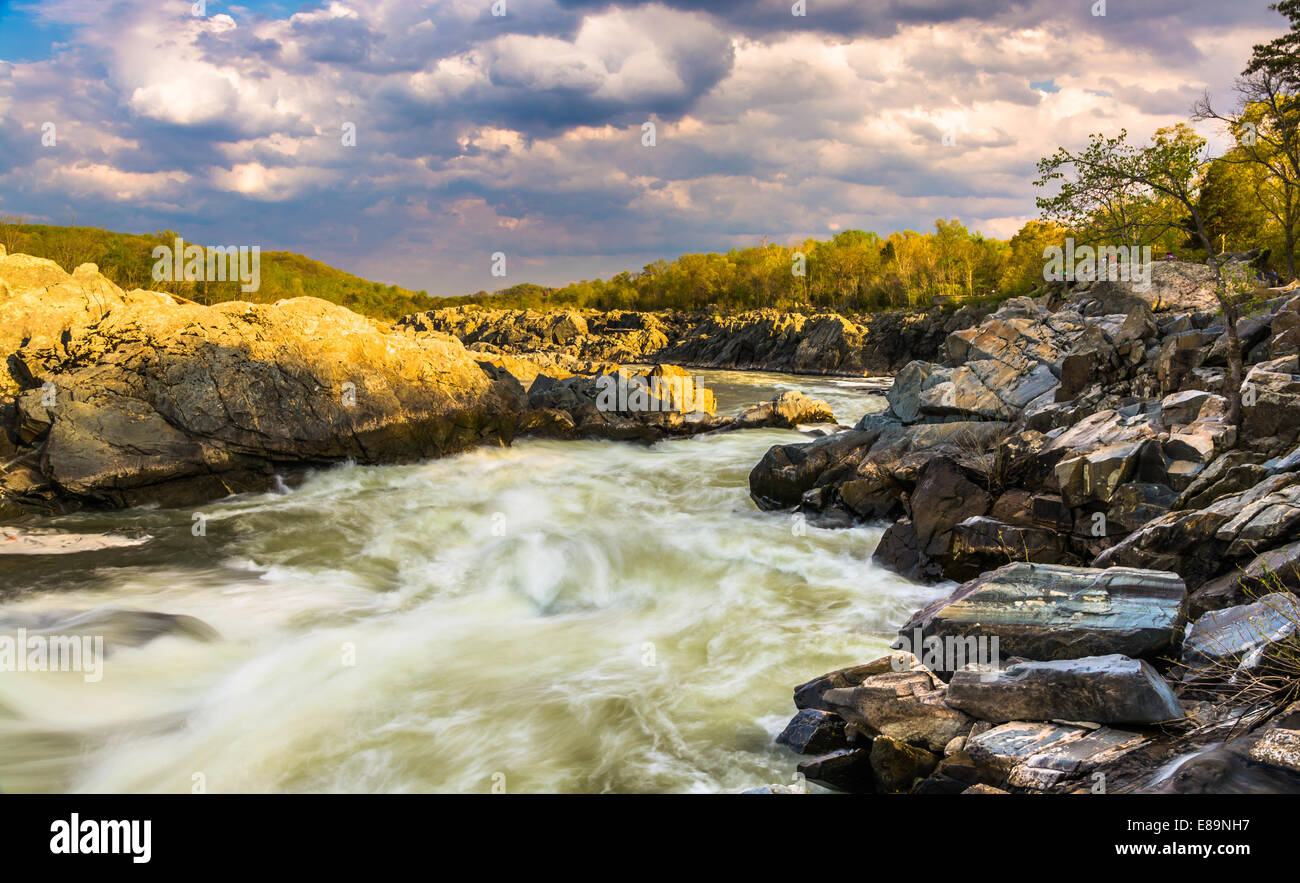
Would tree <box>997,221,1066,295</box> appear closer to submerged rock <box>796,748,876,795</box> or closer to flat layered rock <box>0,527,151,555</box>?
submerged rock <box>796,748,876,795</box>

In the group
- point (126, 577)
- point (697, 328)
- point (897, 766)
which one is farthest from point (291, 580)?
point (697, 328)

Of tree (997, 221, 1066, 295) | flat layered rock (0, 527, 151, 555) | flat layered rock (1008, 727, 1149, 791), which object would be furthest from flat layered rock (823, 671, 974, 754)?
tree (997, 221, 1066, 295)

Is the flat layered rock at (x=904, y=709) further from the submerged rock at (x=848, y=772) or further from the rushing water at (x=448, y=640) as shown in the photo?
the rushing water at (x=448, y=640)

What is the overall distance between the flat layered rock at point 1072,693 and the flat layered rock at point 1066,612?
992 millimetres

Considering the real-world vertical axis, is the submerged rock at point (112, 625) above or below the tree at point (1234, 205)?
below

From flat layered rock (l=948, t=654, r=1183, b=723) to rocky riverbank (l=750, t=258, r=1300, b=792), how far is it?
0.02 m

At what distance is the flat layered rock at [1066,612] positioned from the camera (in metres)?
7.47

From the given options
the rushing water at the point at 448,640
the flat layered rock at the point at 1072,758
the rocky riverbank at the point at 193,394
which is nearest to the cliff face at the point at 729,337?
the rocky riverbank at the point at 193,394

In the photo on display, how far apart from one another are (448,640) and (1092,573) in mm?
9519

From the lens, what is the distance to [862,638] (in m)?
11.3

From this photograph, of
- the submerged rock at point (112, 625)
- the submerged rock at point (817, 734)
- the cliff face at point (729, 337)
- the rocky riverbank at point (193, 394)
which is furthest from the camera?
the cliff face at point (729, 337)
